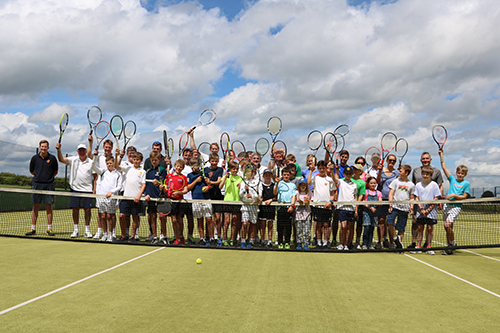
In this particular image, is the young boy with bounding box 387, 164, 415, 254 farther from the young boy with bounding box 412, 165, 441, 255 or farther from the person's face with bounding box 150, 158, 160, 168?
the person's face with bounding box 150, 158, 160, 168

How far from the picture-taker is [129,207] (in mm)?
7867

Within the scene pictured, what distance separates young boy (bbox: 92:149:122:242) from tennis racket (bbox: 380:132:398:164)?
635 centimetres

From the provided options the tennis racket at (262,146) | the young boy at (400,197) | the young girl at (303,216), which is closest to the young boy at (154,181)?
the tennis racket at (262,146)

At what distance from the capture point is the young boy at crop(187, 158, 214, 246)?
746 cm

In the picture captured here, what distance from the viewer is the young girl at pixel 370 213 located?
7.56 m

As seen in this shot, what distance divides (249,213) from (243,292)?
9.78ft

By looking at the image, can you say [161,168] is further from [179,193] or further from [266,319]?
[266,319]

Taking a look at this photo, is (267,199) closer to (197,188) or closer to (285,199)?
(285,199)

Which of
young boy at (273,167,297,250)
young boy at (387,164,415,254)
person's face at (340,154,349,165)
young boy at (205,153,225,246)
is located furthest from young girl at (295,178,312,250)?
young boy at (387,164,415,254)

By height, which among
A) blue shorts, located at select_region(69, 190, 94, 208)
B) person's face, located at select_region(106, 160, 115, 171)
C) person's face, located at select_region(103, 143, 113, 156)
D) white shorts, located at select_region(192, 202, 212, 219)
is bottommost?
white shorts, located at select_region(192, 202, 212, 219)

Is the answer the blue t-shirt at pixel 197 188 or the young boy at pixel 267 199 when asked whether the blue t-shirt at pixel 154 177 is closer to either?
the blue t-shirt at pixel 197 188

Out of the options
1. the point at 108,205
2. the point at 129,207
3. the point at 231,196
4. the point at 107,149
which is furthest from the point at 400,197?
the point at 107,149

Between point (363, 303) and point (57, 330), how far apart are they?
10.6ft

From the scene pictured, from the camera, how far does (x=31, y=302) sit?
12.8ft
